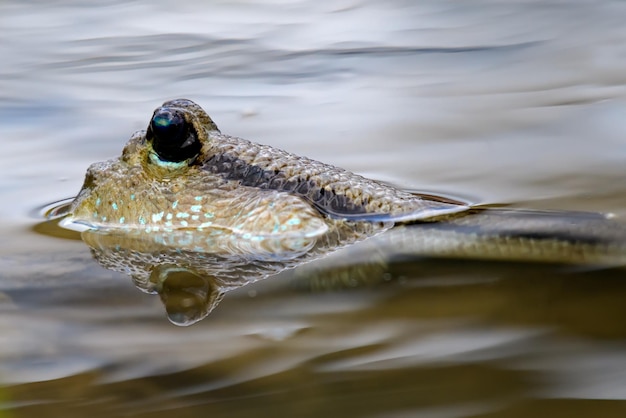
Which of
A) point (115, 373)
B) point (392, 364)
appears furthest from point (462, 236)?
point (115, 373)

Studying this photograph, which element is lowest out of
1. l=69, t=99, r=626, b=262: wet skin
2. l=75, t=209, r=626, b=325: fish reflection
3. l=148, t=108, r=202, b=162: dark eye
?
l=75, t=209, r=626, b=325: fish reflection

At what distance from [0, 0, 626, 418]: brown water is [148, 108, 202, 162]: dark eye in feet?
1.82

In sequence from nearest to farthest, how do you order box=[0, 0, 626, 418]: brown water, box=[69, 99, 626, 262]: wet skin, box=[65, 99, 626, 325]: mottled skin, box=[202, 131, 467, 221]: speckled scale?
box=[0, 0, 626, 418]: brown water → box=[65, 99, 626, 325]: mottled skin → box=[69, 99, 626, 262]: wet skin → box=[202, 131, 467, 221]: speckled scale

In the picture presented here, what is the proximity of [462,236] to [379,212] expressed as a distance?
1.57 feet

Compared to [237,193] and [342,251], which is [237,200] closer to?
[237,193]

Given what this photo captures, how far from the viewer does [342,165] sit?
198 inches

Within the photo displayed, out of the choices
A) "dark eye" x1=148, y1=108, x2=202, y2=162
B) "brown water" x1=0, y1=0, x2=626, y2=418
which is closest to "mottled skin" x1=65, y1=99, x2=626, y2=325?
"dark eye" x1=148, y1=108, x2=202, y2=162

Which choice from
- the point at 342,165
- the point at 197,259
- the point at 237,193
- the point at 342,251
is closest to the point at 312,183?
the point at 237,193

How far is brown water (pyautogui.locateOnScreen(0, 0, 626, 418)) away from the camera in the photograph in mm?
2201

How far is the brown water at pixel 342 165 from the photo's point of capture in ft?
7.22

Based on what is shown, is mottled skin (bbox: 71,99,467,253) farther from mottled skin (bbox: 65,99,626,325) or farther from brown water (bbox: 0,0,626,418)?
brown water (bbox: 0,0,626,418)

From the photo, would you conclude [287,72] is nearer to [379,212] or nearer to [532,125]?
[532,125]

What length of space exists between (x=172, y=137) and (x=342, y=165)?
1.61 m

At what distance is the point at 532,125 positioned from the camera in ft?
18.4
